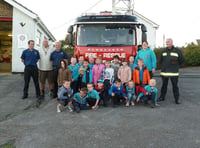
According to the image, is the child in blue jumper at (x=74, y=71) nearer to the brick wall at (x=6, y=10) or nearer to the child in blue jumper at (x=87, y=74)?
the child in blue jumper at (x=87, y=74)

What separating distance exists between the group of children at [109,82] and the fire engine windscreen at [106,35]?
1.15 meters

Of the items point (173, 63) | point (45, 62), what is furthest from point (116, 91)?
point (45, 62)

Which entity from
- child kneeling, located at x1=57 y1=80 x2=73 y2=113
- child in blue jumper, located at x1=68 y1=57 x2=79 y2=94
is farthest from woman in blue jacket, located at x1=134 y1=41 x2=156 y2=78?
child kneeling, located at x1=57 y1=80 x2=73 y2=113

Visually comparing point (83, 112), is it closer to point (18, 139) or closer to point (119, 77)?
point (119, 77)

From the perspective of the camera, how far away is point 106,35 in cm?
852

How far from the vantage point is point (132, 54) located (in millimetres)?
8172

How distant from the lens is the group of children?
6.76 metres

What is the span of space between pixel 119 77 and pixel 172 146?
137 inches

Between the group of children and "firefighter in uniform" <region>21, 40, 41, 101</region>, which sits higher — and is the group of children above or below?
below

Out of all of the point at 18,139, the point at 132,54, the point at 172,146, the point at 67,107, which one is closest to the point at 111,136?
the point at 172,146

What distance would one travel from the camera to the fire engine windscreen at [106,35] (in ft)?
27.5

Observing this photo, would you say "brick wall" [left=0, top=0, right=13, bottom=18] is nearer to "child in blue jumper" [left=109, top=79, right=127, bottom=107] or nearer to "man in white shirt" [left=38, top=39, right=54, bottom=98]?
"man in white shirt" [left=38, top=39, right=54, bottom=98]

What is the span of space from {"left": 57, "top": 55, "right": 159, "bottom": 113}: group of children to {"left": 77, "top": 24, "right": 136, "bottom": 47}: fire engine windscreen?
1.15m

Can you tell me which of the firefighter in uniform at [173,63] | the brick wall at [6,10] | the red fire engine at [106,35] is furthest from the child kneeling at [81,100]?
the brick wall at [6,10]
